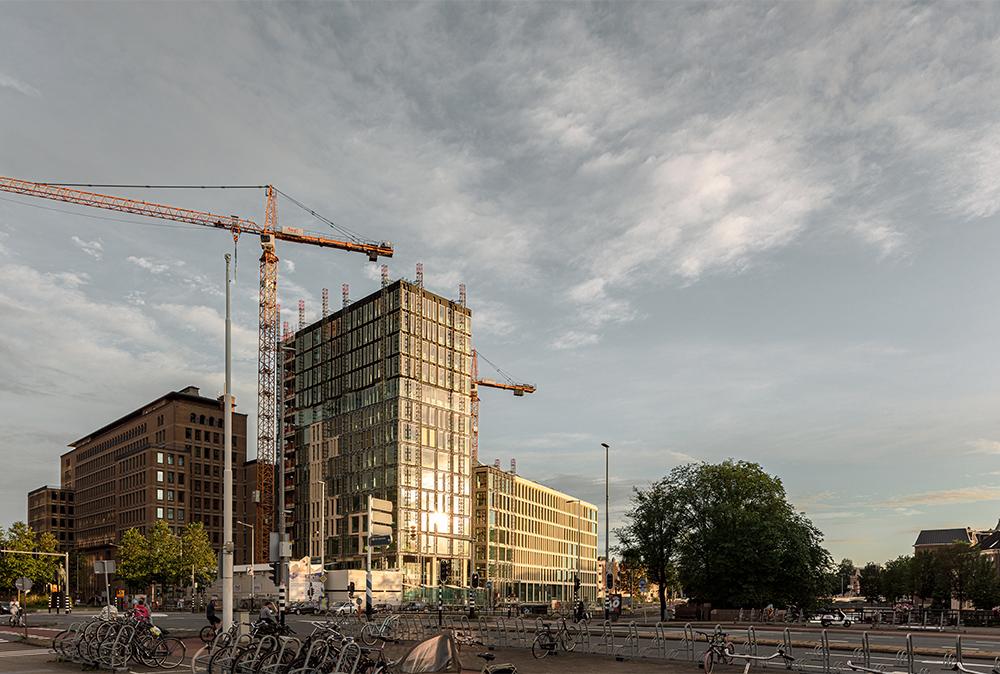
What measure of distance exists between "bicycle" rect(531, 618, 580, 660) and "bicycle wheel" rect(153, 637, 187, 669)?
10.3 meters

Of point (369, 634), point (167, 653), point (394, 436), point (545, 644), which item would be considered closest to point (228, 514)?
point (167, 653)

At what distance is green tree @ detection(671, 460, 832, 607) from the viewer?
67.9 metres

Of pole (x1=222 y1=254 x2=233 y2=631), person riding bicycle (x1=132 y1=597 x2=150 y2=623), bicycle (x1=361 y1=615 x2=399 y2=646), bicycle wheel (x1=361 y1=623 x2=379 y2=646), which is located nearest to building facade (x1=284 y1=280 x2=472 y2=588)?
bicycle (x1=361 y1=615 x2=399 y2=646)

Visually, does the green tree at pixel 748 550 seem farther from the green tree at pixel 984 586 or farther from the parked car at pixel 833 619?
the green tree at pixel 984 586

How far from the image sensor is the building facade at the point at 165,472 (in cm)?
16888

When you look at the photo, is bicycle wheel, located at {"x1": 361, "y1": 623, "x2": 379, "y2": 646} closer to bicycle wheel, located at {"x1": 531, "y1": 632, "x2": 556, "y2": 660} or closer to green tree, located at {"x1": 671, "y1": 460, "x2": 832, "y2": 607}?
bicycle wheel, located at {"x1": 531, "y1": 632, "x2": 556, "y2": 660}

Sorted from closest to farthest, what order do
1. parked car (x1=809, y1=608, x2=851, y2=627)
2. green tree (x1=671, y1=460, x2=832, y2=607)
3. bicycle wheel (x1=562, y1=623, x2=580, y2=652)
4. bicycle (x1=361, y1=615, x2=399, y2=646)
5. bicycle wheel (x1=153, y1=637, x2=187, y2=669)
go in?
bicycle wheel (x1=153, y1=637, x2=187, y2=669)
bicycle wheel (x1=562, y1=623, x2=580, y2=652)
bicycle (x1=361, y1=615, x2=399, y2=646)
parked car (x1=809, y1=608, x2=851, y2=627)
green tree (x1=671, y1=460, x2=832, y2=607)

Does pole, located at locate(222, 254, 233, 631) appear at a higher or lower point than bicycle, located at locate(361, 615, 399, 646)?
higher

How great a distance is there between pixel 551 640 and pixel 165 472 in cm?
15597

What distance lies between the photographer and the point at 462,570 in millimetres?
136875

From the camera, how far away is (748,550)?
221ft

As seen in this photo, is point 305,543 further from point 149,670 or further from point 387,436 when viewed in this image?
point 149,670

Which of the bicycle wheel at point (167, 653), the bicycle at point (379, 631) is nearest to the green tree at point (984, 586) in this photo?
the bicycle at point (379, 631)

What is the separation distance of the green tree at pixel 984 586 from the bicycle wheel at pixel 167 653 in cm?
11404
